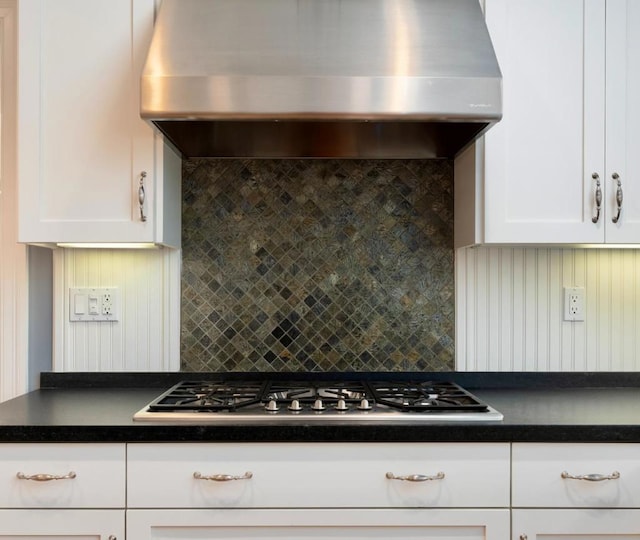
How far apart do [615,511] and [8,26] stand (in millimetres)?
2346

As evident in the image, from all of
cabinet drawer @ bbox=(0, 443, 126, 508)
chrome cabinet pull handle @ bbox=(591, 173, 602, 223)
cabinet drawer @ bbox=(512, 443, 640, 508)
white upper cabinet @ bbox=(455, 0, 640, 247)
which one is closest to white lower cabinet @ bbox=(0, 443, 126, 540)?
cabinet drawer @ bbox=(0, 443, 126, 508)

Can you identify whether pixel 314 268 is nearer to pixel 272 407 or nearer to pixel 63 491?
pixel 272 407

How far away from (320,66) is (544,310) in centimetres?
115

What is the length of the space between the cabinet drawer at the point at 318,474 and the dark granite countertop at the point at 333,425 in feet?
0.09

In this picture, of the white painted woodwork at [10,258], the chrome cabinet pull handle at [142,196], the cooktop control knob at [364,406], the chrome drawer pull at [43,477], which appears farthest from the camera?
the white painted woodwork at [10,258]

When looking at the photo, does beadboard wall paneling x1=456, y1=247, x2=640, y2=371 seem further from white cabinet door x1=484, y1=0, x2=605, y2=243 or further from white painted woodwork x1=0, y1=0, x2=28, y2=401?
white painted woodwork x1=0, y1=0, x2=28, y2=401

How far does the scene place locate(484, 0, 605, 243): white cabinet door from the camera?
1800mm

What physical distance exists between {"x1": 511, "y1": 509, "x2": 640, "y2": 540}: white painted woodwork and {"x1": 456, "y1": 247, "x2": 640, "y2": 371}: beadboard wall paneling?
0.65 meters

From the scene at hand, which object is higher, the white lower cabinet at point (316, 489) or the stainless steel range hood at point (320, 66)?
the stainless steel range hood at point (320, 66)

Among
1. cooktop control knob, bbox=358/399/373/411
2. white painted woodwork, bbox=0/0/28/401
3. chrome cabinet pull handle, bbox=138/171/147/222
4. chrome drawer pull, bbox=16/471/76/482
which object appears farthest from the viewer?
white painted woodwork, bbox=0/0/28/401

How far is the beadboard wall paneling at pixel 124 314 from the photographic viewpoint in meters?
2.08

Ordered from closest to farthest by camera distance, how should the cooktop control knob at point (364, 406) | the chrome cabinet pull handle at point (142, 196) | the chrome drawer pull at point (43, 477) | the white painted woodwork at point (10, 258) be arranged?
1. the chrome drawer pull at point (43, 477)
2. the cooktop control knob at point (364, 406)
3. the chrome cabinet pull handle at point (142, 196)
4. the white painted woodwork at point (10, 258)

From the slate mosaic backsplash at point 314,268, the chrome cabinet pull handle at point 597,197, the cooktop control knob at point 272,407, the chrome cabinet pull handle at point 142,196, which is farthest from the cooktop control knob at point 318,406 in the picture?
the chrome cabinet pull handle at point 597,197

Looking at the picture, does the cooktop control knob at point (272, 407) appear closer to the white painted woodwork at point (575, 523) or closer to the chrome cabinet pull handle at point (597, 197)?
the white painted woodwork at point (575, 523)
